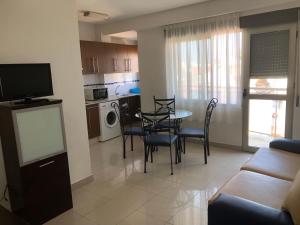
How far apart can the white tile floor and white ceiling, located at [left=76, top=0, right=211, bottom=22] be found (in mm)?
2581

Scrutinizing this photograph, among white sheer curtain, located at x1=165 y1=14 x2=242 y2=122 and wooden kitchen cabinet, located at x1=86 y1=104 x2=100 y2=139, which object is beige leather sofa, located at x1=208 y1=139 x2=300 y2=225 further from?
wooden kitchen cabinet, located at x1=86 y1=104 x2=100 y2=139

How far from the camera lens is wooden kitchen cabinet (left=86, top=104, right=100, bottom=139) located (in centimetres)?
482

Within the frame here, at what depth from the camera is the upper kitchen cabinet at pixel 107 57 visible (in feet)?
16.5

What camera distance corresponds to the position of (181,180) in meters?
3.20

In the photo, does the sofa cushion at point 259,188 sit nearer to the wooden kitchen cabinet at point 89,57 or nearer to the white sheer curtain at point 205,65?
the white sheer curtain at point 205,65

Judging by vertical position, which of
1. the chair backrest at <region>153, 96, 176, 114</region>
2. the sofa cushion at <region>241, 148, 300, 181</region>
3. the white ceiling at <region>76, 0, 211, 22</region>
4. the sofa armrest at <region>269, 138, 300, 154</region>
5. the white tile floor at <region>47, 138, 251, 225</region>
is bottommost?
the white tile floor at <region>47, 138, 251, 225</region>

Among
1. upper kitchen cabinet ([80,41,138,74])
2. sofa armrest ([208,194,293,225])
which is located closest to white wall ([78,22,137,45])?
upper kitchen cabinet ([80,41,138,74])

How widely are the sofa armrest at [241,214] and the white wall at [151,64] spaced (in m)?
3.51

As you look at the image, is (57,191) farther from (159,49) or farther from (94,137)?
(159,49)

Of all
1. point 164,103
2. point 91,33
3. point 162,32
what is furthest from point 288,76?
point 91,33

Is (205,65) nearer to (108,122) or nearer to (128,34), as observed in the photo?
(108,122)

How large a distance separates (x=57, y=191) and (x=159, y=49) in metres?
3.41

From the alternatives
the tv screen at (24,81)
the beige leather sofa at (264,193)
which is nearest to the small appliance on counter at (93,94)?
the tv screen at (24,81)

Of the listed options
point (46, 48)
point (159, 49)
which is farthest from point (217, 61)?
point (46, 48)
